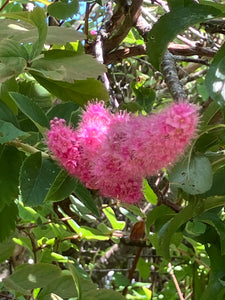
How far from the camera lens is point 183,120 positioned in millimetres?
382

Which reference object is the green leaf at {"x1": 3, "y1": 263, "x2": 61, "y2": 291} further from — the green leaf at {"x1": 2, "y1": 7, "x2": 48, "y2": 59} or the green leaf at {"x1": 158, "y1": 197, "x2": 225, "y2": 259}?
the green leaf at {"x1": 2, "y1": 7, "x2": 48, "y2": 59}

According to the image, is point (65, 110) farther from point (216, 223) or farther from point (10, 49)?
point (216, 223)

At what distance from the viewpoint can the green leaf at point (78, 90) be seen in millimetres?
572

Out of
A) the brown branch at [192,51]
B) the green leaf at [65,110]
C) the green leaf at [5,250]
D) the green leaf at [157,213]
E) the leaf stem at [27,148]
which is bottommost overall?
the green leaf at [5,250]

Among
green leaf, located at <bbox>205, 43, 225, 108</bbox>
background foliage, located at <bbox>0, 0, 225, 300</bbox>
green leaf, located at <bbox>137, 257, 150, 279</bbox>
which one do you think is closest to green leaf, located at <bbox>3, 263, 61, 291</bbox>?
background foliage, located at <bbox>0, 0, 225, 300</bbox>

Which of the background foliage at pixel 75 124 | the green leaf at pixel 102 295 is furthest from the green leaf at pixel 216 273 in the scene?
the green leaf at pixel 102 295

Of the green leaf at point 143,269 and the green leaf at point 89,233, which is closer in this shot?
the green leaf at point 89,233

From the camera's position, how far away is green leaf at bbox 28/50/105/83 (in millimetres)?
520

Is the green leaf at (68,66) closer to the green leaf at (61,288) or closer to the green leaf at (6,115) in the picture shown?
the green leaf at (6,115)

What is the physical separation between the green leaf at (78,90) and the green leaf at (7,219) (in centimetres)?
14

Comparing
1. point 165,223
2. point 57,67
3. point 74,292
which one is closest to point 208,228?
point 165,223

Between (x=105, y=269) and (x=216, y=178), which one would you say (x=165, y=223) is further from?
(x=105, y=269)

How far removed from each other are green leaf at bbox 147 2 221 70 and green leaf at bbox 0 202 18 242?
0.23 meters

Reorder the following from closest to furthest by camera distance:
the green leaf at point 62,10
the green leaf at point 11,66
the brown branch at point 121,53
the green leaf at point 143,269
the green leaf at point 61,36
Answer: the green leaf at point 11,66
the green leaf at point 61,36
the green leaf at point 62,10
the brown branch at point 121,53
the green leaf at point 143,269
